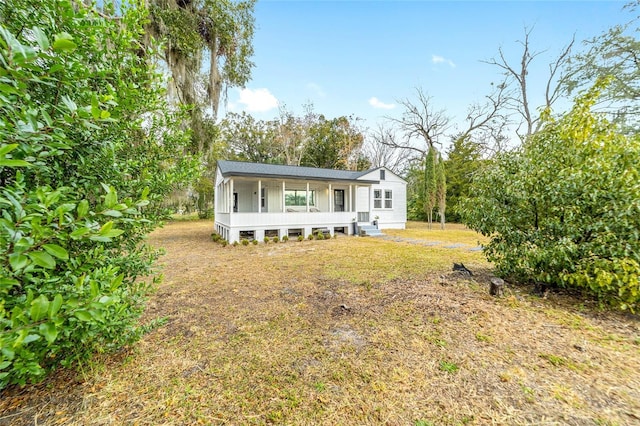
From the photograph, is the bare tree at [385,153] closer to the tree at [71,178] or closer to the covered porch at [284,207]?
the covered porch at [284,207]

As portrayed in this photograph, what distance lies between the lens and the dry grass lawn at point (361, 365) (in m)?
1.83

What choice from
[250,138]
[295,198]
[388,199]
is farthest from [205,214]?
[388,199]

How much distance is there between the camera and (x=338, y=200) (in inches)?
585

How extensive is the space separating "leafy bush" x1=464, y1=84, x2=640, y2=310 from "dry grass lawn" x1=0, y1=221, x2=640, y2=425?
0.57m

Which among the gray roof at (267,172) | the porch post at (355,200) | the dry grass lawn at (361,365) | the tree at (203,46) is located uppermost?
the tree at (203,46)

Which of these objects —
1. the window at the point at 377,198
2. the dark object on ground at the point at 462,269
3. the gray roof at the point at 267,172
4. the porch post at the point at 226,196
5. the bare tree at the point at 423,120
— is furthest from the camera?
the bare tree at the point at 423,120

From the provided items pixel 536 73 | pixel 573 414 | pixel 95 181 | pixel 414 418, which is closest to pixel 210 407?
pixel 414 418

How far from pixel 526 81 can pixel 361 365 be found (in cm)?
2260

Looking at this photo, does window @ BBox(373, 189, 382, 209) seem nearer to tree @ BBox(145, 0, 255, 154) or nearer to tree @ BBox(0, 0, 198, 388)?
tree @ BBox(145, 0, 255, 154)

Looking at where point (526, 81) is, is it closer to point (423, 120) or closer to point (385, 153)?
point (423, 120)

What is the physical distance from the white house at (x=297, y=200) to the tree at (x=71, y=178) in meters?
7.55

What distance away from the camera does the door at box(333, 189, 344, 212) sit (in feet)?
48.3

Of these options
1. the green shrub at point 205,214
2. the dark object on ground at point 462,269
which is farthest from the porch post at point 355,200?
the green shrub at point 205,214

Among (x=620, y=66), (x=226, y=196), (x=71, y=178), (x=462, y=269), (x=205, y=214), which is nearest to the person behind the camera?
(x=71, y=178)
